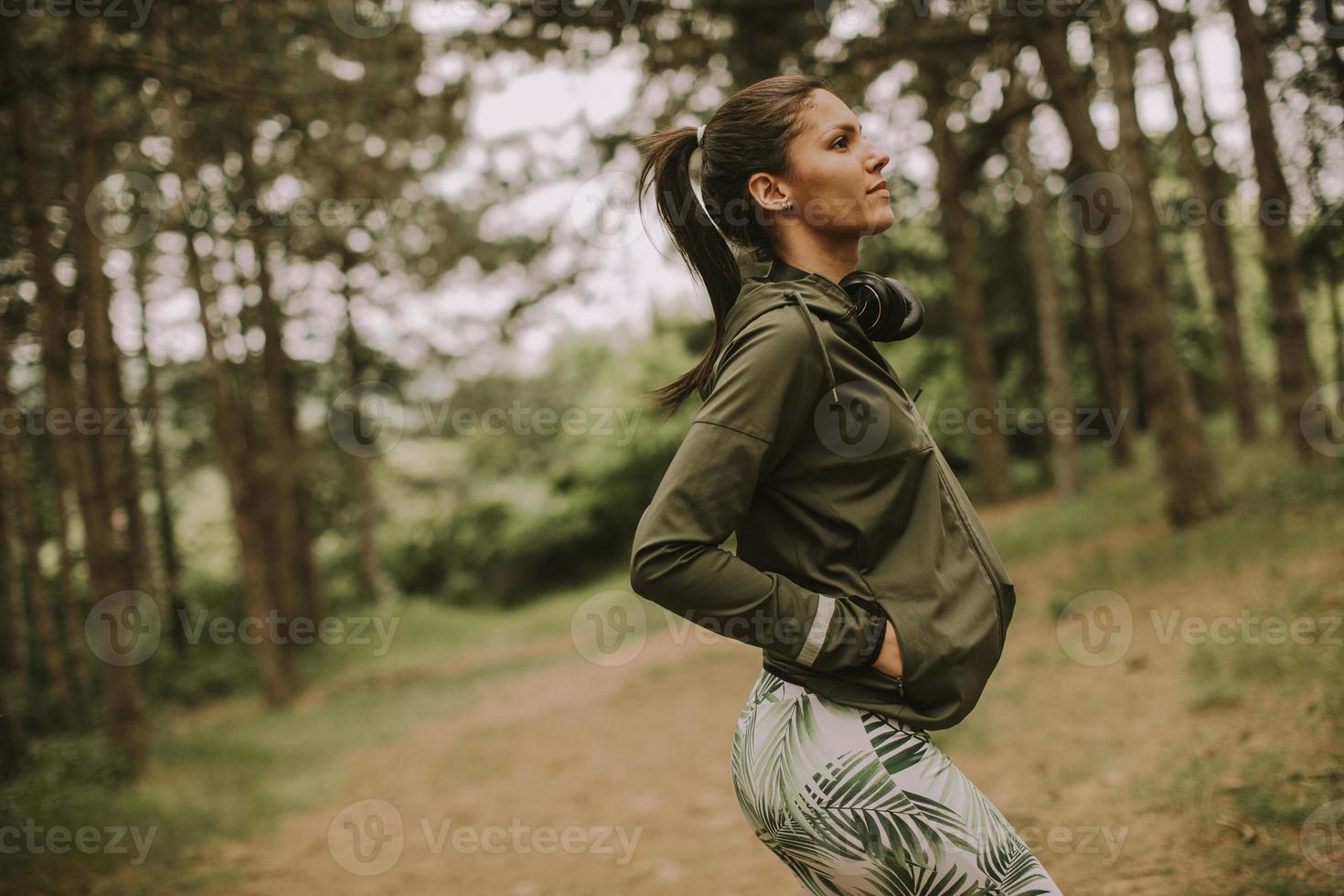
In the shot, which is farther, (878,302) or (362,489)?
(362,489)

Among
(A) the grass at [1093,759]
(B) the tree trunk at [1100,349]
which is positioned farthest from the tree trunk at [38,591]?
(B) the tree trunk at [1100,349]

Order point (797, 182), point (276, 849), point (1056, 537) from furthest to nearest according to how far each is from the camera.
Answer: point (1056, 537), point (276, 849), point (797, 182)

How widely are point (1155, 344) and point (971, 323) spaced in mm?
7697

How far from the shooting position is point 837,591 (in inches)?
71.7

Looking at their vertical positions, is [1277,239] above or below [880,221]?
above

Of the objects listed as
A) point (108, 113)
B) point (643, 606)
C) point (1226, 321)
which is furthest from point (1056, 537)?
point (108, 113)

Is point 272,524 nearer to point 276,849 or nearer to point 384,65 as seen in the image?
point 384,65

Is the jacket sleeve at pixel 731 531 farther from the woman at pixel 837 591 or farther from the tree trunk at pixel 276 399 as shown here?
the tree trunk at pixel 276 399

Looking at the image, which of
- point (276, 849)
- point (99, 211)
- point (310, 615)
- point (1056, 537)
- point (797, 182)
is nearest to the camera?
point (797, 182)

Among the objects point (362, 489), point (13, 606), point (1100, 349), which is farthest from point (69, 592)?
point (1100, 349)

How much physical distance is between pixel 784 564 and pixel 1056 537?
38.9ft

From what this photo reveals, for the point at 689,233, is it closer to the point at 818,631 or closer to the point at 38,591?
the point at 818,631

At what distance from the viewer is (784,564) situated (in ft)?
6.17

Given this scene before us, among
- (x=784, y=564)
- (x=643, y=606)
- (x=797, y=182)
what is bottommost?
(x=643, y=606)
